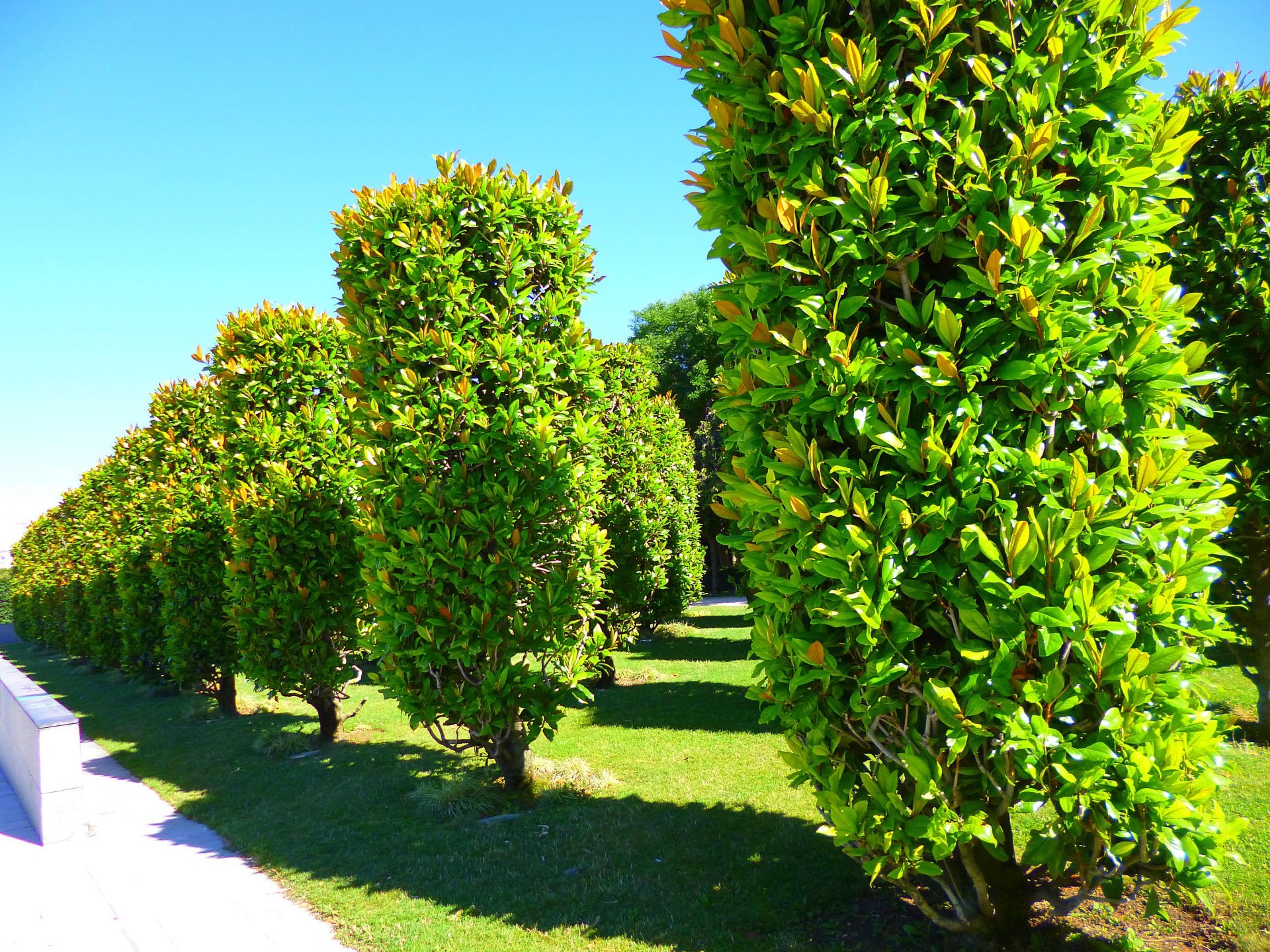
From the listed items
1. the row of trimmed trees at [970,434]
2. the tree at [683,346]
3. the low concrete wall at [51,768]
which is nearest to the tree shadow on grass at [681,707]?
the row of trimmed trees at [970,434]

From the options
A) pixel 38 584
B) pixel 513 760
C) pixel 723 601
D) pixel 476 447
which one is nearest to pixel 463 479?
pixel 476 447

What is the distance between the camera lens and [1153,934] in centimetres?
385

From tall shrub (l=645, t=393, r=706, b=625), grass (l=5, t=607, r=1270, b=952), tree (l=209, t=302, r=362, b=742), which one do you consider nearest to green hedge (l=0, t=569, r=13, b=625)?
grass (l=5, t=607, r=1270, b=952)

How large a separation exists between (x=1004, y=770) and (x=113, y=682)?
70.5 ft

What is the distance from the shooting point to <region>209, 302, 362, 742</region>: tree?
9492 millimetres

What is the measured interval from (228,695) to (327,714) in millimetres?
4051

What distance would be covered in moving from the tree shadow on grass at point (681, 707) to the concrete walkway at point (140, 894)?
4.93 metres

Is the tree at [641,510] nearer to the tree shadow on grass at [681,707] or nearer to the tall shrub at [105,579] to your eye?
the tree shadow on grass at [681,707]

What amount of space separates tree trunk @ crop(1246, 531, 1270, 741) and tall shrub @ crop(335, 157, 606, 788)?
5.86 metres

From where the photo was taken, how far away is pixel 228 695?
42.2 ft

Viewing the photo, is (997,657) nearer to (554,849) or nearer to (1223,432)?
(554,849)

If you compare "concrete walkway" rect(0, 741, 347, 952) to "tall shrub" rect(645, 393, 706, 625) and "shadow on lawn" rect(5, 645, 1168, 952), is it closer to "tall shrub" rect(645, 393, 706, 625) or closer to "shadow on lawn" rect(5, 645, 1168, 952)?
"shadow on lawn" rect(5, 645, 1168, 952)

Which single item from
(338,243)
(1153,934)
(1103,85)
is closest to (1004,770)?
(1153,934)

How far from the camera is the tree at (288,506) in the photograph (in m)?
9.49
